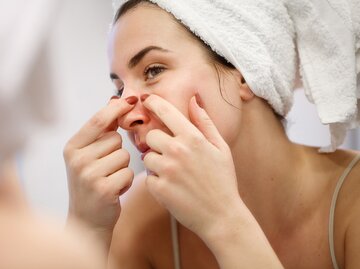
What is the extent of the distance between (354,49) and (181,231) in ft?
1.86

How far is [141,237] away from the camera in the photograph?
99 cm

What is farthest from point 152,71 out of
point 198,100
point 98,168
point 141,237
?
point 141,237

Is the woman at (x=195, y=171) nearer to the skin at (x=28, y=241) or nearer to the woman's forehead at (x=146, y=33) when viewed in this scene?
the woman's forehead at (x=146, y=33)

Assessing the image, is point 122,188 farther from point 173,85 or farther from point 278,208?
point 278,208

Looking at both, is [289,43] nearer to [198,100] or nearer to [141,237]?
[198,100]

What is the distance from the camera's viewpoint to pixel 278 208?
0.94 metres

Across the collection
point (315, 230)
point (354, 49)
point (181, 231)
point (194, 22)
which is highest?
point (194, 22)

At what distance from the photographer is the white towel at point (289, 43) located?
79cm

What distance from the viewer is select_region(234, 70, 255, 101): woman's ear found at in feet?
2.70

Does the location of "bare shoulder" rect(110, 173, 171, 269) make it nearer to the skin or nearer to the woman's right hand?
the woman's right hand

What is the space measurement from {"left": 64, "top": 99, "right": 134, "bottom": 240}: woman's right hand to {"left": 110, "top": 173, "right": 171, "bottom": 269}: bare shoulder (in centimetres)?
19

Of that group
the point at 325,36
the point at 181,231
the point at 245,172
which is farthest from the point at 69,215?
the point at 325,36

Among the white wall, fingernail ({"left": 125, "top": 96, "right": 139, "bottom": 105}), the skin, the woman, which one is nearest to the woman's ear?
the woman

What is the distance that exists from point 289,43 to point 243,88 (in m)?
0.15
